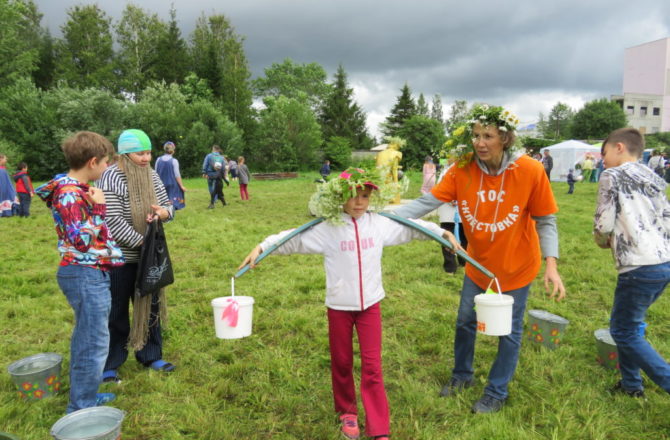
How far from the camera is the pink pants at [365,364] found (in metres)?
2.71

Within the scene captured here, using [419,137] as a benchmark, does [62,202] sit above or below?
below

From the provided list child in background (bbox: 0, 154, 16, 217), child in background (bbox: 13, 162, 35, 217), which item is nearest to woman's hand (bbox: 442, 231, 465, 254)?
child in background (bbox: 13, 162, 35, 217)

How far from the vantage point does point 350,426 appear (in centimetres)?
284

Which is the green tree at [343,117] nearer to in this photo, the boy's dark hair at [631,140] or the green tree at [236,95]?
the green tree at [236,95]

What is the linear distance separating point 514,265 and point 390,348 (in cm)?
165

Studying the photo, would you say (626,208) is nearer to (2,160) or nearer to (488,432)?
(488,432)

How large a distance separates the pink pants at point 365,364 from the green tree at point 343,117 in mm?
51814

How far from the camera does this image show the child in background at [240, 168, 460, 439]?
2695 mm

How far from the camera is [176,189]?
1018 centimetres

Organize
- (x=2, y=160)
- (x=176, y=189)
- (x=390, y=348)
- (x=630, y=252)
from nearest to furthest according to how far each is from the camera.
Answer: (x=630, y=252) < (x=390, y=348) < (x=176, y=189) < (x=2, y=160)

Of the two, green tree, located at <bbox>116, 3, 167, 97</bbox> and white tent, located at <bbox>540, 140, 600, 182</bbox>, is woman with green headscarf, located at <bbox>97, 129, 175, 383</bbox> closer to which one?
white tent, located at <bbox>540, 140, 600, 182</bbox>

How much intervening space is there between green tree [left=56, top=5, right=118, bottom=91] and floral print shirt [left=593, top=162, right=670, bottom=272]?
44.2 m

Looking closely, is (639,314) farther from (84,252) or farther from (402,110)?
(402,110)

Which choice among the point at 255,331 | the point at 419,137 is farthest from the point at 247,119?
the point at 255,331
